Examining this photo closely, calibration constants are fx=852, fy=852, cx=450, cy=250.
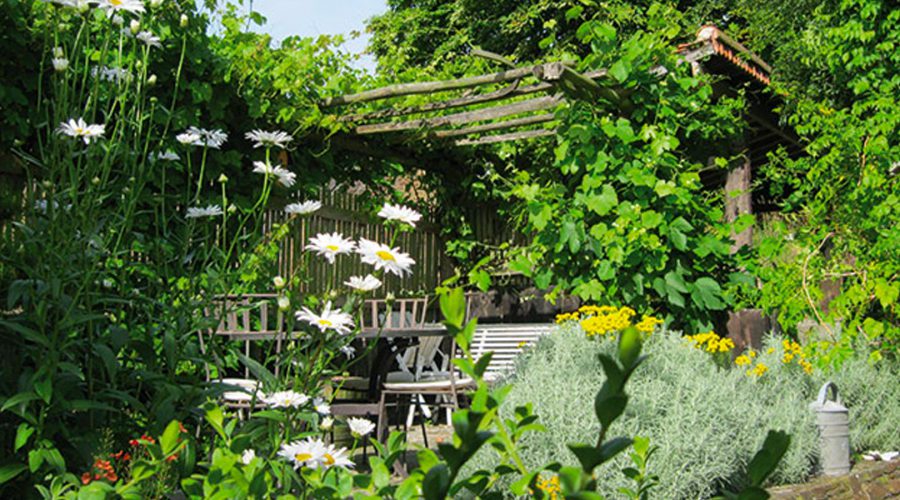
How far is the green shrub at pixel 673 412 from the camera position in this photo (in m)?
2.79

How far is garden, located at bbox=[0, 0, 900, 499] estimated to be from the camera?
1780 millimetres

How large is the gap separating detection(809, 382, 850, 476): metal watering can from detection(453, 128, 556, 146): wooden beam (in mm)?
2620

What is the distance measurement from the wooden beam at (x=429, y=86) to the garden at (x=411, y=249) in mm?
17

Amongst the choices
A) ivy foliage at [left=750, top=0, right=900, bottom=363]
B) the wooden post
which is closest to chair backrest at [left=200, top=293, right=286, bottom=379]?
ivy foliage at [left=750, top=0, right=900, bottom=363]

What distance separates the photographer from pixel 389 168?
6.19 metres

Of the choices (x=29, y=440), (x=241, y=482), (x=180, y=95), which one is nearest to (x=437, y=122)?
(x=180, y=95)

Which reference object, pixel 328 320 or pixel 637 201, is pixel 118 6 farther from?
pixel 637 201

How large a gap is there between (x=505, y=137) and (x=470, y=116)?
69 centimetres

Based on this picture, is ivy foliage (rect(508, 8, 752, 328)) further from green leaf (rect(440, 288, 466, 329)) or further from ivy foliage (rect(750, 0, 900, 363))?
green leaf (rect(440, 288, 466, 329))

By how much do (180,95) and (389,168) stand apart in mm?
2068

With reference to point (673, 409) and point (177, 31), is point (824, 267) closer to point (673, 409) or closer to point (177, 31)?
point (673, 409)

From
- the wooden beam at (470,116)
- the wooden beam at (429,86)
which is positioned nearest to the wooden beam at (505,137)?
the wooden beam at (470,116)

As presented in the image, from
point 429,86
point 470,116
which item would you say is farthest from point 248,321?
point 470,116

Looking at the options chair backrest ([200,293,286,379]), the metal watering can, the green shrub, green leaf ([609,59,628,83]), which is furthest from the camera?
green leaf ([609,59,628,83])
